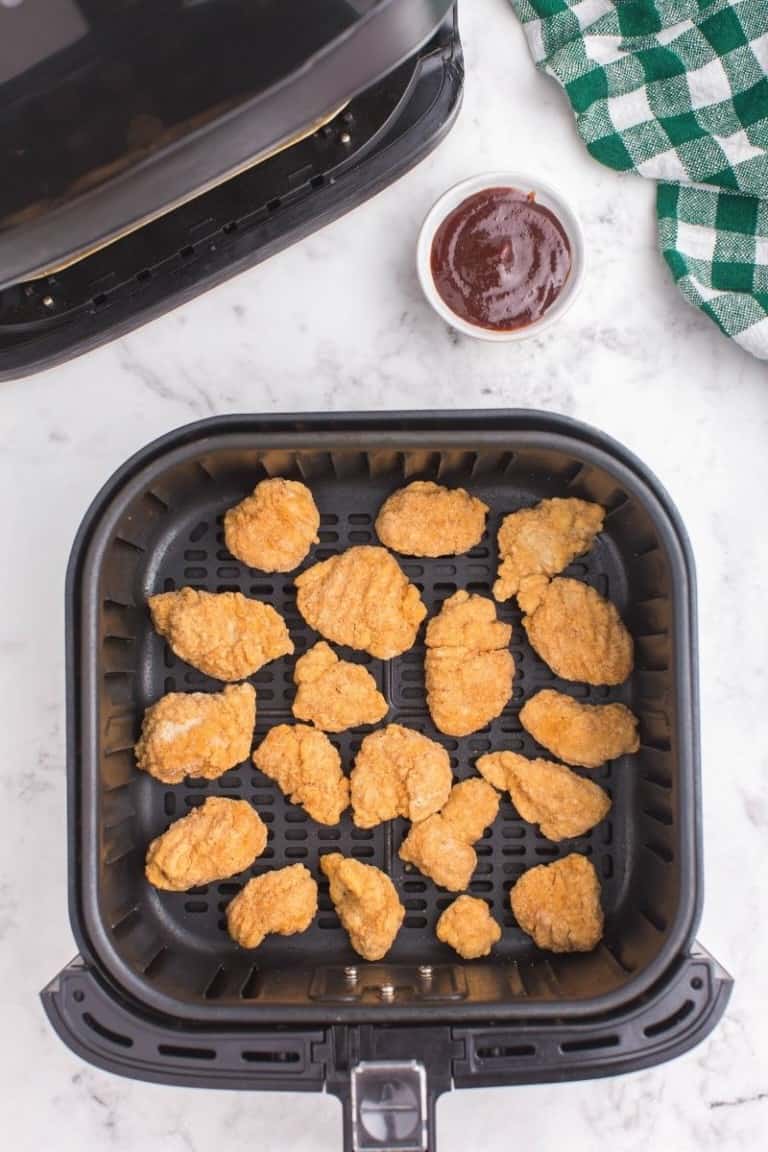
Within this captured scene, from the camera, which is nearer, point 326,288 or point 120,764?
point 120,764

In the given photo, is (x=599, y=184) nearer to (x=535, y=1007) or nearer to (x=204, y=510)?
(x=204, y=510)

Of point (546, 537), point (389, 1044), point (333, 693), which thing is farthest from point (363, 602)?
point (389, 1044)

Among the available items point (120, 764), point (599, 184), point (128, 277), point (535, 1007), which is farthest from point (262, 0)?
point (535, 1007)

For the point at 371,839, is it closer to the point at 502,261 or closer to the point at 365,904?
the point at 365,904

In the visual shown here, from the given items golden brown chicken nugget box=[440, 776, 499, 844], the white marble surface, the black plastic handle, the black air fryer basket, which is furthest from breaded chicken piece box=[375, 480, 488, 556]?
the black plastic handle

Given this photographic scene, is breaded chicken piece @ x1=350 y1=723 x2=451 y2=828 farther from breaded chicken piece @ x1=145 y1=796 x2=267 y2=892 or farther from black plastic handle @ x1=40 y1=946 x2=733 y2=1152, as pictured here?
black plastic handle @ x1=40 y1=946 x2=733 y2=1152

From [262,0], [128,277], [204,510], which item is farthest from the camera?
[204,510]
